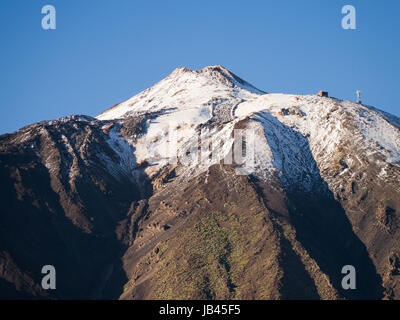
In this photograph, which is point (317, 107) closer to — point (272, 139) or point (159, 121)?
point (272, 139)

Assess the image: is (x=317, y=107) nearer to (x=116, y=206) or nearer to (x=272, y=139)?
(x=272, y=139)

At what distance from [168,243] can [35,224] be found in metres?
23.1

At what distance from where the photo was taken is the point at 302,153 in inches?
6161

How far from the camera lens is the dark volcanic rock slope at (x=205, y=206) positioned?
11881 cm

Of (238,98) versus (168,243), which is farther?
(238,98)

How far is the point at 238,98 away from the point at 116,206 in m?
57.9

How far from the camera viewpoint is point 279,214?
5079 inches

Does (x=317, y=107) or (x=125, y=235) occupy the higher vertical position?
(x=317, y=107)

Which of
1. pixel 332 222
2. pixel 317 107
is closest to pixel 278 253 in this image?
pixel 332 222

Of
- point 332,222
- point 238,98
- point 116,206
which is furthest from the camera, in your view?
point 238,98

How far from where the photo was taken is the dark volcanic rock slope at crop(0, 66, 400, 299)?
11881 cm

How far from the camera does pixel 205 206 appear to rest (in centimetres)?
13412
